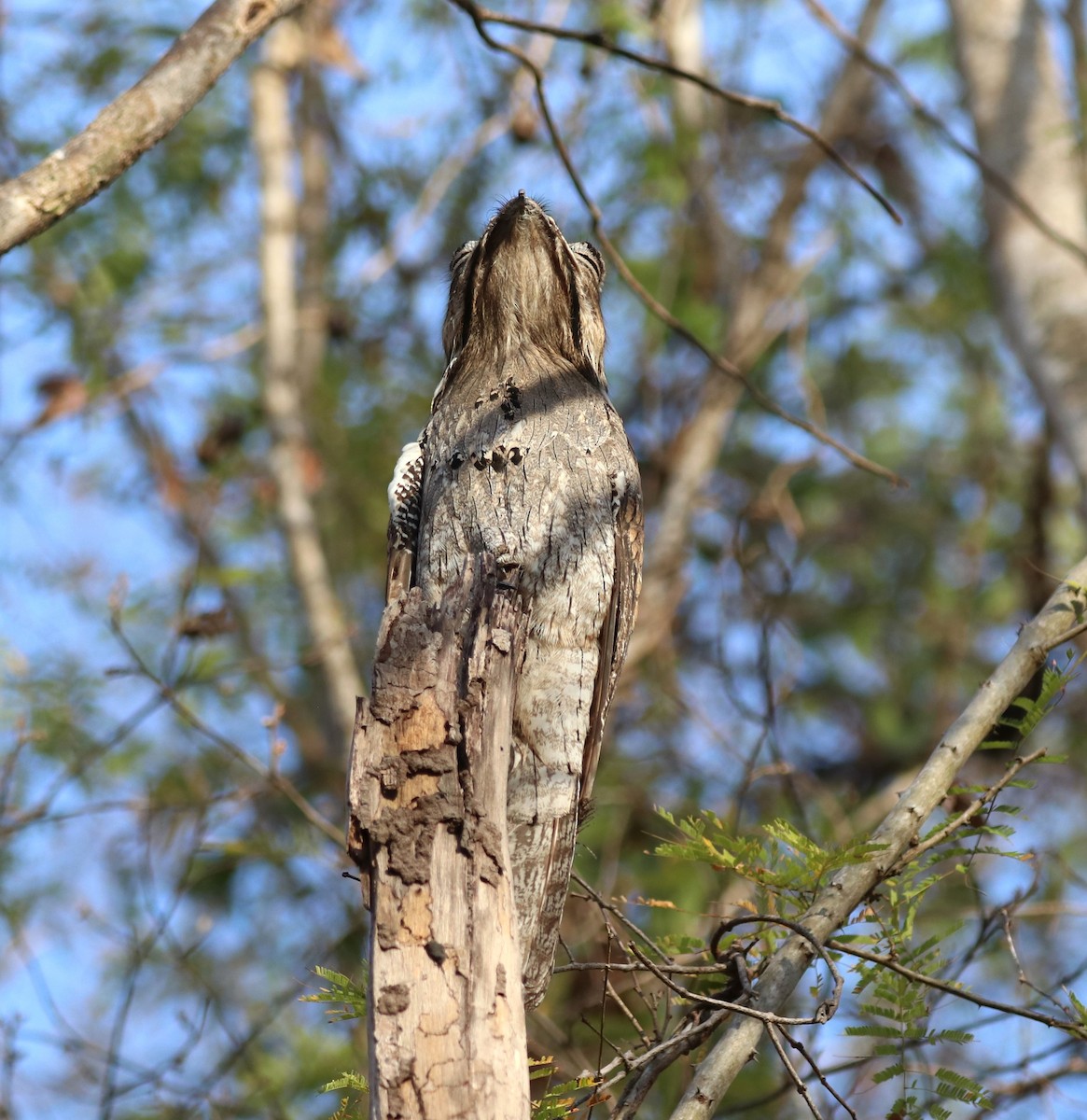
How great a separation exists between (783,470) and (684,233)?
290 cm

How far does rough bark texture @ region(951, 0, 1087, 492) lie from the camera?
544 centimetres

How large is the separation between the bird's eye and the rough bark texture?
2.25 m

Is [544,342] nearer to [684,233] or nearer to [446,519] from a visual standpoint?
[446,519]

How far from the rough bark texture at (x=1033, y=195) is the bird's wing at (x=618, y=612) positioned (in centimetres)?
234

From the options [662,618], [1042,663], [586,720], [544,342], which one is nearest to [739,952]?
[586,720]

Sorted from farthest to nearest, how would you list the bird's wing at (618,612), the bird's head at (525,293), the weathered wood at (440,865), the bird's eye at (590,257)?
the bird's eye at (590,257), the bird's head at (525,293), the bird's wing at (618,612), the weathered wood at (440,865)

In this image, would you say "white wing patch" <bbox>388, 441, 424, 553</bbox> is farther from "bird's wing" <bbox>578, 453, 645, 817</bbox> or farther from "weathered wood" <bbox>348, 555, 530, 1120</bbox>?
"weathered wood" <bbox>348, 555, 530, 1120</bbox>

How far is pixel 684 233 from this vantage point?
9305 mm

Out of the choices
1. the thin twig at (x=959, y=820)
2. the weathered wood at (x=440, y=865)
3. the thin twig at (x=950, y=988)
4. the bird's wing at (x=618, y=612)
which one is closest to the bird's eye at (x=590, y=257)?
the bird's wing at (x=618, y=612)

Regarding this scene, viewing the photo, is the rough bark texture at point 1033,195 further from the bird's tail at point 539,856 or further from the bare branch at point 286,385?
the bare branch at point 286,385

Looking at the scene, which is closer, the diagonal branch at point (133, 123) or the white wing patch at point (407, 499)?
the diagonal branch at point (133, 123)

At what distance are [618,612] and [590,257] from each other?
4.17 feet

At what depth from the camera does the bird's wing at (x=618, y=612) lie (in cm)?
337

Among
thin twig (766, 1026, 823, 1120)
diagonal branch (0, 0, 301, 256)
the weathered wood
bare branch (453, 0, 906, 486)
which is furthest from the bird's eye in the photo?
thin twig (766, 1026, 823, 1120)
